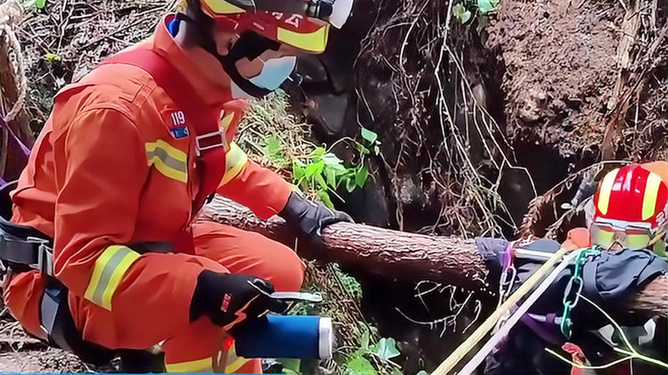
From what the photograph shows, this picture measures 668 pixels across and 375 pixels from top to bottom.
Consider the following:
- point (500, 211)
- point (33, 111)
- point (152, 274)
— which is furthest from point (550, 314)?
point (33, 111)

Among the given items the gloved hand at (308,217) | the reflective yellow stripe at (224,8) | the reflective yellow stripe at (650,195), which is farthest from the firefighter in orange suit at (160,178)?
the reflective yellow stripe at (650,195)

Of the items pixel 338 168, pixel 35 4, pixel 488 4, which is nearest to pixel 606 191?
pixel 488 4

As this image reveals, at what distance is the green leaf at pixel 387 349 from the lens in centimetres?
179

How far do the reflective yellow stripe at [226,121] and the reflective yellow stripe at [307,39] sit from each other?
0.22m

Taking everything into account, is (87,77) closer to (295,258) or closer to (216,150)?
(216,150)

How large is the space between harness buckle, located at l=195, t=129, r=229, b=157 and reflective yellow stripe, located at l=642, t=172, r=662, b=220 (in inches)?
37.1

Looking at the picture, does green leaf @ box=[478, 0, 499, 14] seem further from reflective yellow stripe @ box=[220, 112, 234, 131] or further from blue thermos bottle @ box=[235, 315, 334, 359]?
blue thermos bottle @ box=[235, 315, 334, 359]

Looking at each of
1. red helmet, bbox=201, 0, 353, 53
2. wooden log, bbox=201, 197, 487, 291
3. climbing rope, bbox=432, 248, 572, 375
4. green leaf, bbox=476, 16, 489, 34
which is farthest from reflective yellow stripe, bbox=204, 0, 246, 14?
climbing rope, bbox=432, 248, 572, 375

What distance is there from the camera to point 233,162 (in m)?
1.76

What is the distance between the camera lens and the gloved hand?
5.85 ft

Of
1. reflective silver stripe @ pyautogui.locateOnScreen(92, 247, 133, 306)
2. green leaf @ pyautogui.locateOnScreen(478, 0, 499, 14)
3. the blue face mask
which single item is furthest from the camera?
green leaf @ pyautogui.locateOnScreen(478, 0, 499, 14)

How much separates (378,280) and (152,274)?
534mm

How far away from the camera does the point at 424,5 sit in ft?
5.82

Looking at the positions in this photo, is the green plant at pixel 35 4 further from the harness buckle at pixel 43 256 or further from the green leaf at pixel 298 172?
the green leaf at pixel 298 172
